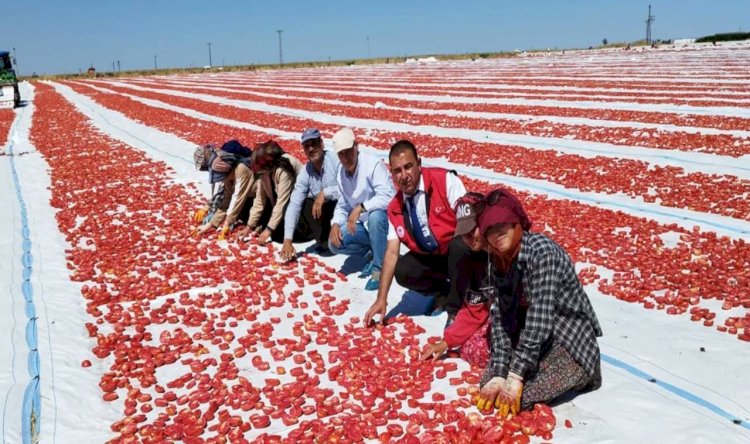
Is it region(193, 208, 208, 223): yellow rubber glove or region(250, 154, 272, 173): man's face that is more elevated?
region(250, 154, 272, 173): man's face

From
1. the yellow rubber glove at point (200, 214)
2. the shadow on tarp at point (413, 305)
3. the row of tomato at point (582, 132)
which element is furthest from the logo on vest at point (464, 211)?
the row of tomato at point (582, 132)

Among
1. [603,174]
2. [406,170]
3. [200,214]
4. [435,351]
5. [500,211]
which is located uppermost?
[406,170]

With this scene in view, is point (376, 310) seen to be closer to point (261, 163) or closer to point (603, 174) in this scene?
point (261, 163)

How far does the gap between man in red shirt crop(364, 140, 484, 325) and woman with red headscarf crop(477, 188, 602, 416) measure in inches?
30.5

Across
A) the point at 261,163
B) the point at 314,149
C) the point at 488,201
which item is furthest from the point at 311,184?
the point at 488,201

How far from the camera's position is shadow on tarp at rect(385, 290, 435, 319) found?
4.72 metres

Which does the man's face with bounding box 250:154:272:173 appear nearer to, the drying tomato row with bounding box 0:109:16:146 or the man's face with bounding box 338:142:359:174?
the man's face with bounding box 338:142:359:174

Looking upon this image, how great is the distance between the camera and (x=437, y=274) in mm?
4500

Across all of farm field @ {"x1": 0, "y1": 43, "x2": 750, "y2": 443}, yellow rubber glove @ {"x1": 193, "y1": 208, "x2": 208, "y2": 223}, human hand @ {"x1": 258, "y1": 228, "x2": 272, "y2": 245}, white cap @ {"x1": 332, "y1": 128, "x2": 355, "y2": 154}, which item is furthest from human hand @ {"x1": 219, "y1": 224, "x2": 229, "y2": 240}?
white cap @ {"x1": 332, "y1": 128, "x2": 355, "y2": 154}

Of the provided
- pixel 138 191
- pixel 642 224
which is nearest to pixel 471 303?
pixel 642 224

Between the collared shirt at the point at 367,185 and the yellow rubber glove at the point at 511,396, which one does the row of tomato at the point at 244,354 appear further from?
the collared shirt at the point at 367,185

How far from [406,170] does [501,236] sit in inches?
47.9

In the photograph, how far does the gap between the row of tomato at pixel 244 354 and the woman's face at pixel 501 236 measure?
38.2 inches

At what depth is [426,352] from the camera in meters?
3.82
